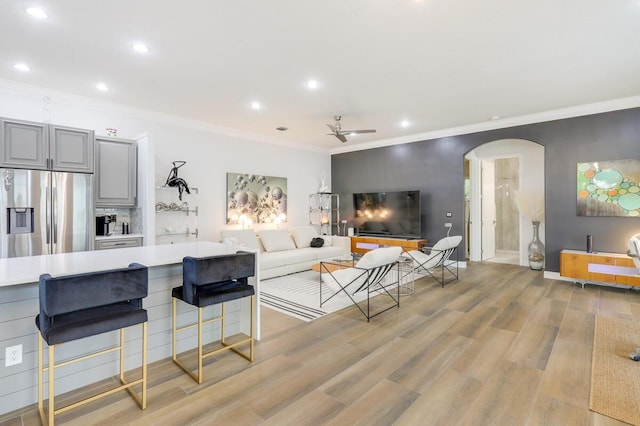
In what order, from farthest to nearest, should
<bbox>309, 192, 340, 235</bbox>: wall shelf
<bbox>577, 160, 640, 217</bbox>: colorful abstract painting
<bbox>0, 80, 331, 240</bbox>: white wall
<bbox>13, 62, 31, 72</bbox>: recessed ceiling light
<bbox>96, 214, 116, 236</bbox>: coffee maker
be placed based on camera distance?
<bbox>309, 192, 340, 235</bbox>: wall shelf
<bbox>577, 160, 640, 217</bbox>: colorful abstract painting
<bbox>96, 214, 116, 236</bbox>: coffee maker
<bbox>0, 80, 331, 240</bbox>: white wall
<bbox>13, 62, 31, 72</bbox>: recessed ceiling light

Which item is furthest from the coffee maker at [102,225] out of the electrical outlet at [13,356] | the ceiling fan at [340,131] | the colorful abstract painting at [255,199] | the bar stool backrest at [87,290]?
the ceiling fan at [340,131]

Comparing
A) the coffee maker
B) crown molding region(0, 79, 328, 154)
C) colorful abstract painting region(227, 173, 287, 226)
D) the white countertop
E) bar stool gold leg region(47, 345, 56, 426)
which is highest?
crown molding region(0, 79, 328, 154)

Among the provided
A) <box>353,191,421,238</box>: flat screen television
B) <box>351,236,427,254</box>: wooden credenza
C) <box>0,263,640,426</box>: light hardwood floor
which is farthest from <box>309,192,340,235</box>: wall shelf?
<box>0,263,640,426</box>: light hardwood floor

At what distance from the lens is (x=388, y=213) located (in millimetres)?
7414

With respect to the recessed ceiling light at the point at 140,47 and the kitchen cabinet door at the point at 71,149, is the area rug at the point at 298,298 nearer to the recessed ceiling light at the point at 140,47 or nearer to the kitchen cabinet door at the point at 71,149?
the kitchen cabinet door at the point at 71,149

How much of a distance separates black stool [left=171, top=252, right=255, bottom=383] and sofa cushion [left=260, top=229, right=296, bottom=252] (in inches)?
145

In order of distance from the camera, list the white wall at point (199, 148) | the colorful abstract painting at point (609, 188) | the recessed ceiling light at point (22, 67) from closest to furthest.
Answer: the recessed ceiling light at point (22, 67) → the white wall at point (199, 148) → the colorful abstract painting at point (609, 188)

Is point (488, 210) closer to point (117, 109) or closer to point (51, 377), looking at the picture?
point (117, 109)

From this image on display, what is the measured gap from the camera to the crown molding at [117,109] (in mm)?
4085

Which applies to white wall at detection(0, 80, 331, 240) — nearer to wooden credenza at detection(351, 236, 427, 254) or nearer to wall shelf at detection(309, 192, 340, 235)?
wall shelf at detection(309, 192, 340, 235)

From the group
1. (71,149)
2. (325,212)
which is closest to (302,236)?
(325,212)

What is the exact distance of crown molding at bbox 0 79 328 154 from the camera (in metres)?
4.09

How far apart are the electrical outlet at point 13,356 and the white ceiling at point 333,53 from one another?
2580 mm

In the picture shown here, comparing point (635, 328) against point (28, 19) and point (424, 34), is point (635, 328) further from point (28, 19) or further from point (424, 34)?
point (28, 19)
